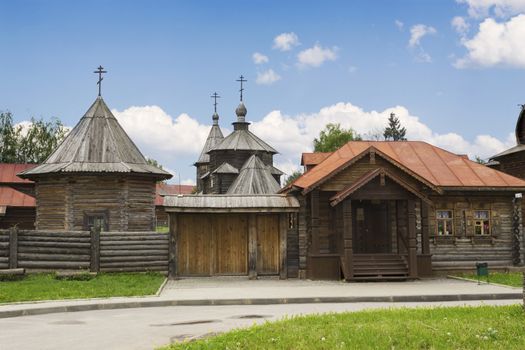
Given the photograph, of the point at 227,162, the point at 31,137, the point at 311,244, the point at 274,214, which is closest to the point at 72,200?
the point at 274,214

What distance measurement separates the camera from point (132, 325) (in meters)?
11.4

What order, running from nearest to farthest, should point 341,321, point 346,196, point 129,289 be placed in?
point 341,321 → point 129,289 → point 346,196

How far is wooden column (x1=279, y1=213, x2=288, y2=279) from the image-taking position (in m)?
21.1

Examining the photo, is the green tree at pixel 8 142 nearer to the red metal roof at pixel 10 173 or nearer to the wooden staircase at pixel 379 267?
the red metal roof at pixel 10 173

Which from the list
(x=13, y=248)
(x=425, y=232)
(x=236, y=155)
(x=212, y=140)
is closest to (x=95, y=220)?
(x=13, y=248)

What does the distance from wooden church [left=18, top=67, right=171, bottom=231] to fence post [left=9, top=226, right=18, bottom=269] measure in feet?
16.0

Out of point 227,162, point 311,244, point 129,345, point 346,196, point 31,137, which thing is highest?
point 31,137

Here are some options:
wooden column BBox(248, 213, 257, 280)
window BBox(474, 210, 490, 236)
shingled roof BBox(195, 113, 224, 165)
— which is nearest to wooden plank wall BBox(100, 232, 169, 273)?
wooden column BBox(248, 213, 257, 280)

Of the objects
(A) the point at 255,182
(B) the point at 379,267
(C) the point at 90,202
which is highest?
(A) the point at 255,182

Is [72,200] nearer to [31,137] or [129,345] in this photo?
[129,345]

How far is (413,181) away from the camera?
21.5 metres

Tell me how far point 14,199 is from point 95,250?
18.4m

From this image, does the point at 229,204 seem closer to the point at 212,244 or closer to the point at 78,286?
the point at 212,244

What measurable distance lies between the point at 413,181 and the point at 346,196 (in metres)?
2.97
